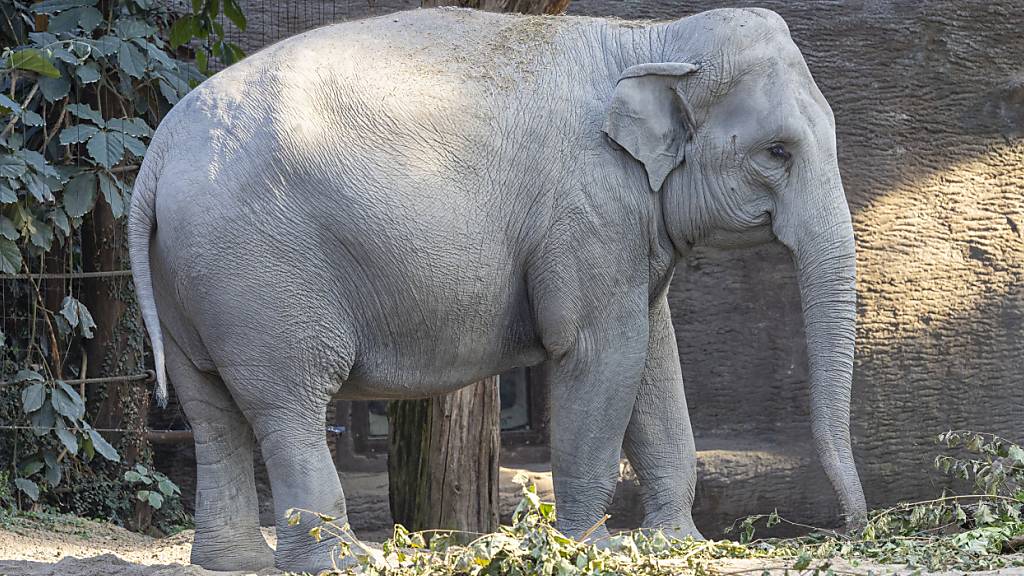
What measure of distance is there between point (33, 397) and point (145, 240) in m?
2.01

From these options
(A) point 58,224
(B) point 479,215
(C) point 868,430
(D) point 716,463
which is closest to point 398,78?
(B) point 479,215

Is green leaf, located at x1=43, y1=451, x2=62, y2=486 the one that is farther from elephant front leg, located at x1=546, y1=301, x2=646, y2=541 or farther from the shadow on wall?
the shadow on wall

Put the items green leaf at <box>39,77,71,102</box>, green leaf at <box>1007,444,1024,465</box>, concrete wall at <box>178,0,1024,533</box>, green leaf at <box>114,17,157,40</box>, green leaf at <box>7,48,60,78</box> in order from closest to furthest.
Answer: green leaf at <box>1007,444,1024,465</box> < green leaf at <box>7,48,60,78</box> < green leaf at <box>39,77,71,102</box> < green leaf at <box>114,17,157,40</box> < concrete wall at <box>178,0,1024,533</box>

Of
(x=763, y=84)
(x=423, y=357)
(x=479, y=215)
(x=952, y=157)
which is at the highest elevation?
(x=952, y=157)

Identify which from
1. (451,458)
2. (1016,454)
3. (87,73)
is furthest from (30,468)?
(1016,454)

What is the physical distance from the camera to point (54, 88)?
5844mm

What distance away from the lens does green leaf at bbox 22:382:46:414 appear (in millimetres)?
Answer: 5578

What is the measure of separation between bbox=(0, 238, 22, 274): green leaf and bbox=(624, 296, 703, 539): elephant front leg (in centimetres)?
277

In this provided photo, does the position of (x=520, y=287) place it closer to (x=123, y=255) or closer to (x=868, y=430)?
(x=123, y=255)

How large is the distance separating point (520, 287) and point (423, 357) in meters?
0.39

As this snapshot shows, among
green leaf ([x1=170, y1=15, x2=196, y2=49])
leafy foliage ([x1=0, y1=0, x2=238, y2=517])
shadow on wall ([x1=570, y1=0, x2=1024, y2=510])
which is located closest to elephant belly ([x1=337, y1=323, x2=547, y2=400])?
leafy foliage ([x1=0, y1=0, x2=238, y2=517])

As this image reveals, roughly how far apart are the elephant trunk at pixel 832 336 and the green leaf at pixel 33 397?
330cm

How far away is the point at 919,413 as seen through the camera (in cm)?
805

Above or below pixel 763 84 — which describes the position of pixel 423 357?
below
